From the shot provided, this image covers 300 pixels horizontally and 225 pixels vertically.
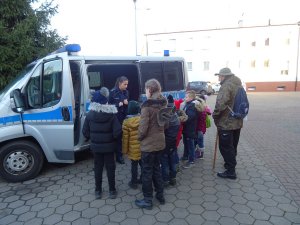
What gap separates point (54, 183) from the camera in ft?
15.1

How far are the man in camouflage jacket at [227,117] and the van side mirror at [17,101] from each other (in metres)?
3.32

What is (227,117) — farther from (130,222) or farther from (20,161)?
(20,161)

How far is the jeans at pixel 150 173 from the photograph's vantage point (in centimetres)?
357

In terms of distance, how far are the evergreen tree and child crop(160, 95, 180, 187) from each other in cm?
592

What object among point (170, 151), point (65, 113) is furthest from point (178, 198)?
point (65, 113)

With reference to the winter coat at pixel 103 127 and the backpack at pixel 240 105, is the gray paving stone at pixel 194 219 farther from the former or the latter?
the backpack at pixel 240 105

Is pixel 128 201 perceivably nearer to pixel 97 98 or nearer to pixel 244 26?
pixel 97 98

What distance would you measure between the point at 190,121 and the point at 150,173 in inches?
65.7

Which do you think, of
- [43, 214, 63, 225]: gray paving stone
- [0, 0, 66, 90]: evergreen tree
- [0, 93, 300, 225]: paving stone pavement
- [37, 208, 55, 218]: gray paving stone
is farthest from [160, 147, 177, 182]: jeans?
[0, 0, 66, 90]: evergreen tree

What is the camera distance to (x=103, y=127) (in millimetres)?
3662

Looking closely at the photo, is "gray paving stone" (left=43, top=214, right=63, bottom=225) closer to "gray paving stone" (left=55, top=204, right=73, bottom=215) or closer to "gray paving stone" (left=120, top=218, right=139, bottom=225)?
"gray paving stone" (left=55, top=204, right=73, bottom=215)

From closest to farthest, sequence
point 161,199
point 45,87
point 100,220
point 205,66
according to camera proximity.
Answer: point 100,220 → point 161,199 → point 45,87 → point 205,66

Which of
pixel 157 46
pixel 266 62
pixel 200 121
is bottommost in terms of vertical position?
pixel 200 121

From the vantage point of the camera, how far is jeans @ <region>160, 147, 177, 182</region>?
4011mm
